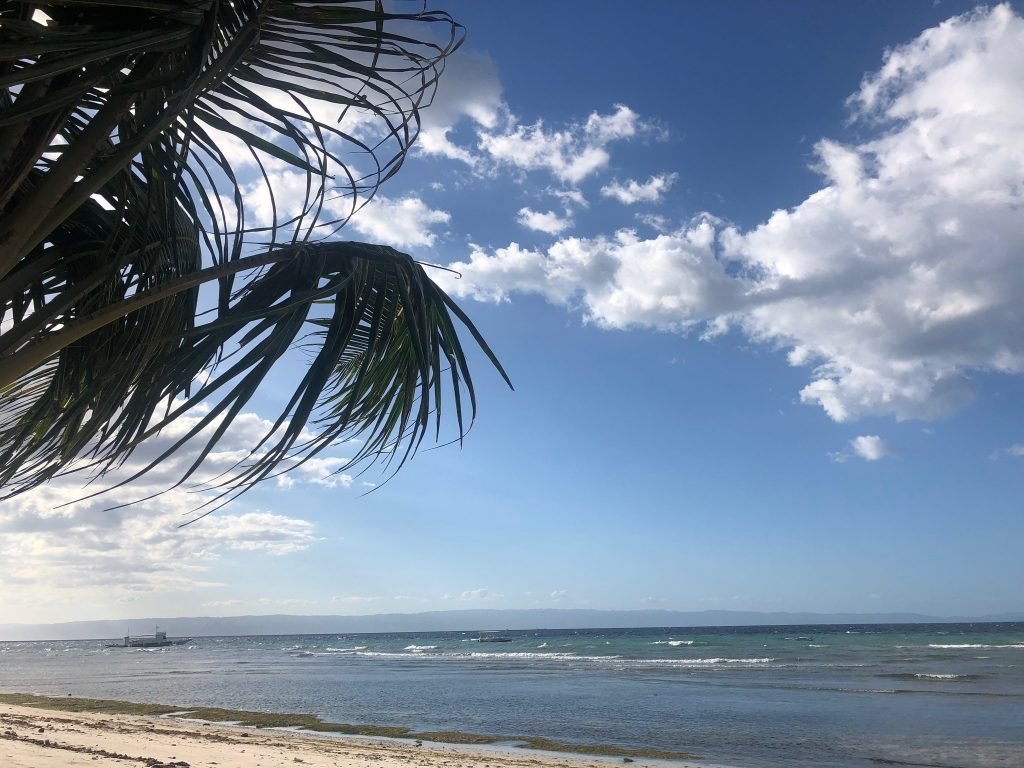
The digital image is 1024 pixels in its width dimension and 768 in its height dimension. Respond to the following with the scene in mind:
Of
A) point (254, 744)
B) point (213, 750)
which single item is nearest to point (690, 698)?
point (254, 744)

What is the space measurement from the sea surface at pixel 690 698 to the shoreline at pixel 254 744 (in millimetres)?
1102

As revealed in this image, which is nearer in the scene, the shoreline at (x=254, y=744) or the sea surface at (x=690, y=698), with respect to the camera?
the shoreline at (x=254, y=744)

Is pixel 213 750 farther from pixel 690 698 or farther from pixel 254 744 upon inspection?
pixel 690 698

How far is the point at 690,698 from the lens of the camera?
22.2 m

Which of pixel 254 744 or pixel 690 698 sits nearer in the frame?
pixel 254 744

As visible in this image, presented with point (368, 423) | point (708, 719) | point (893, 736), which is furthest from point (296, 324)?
point (708, 719)

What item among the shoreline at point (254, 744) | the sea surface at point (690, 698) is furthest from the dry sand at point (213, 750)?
the sea surface at point (690, 698)

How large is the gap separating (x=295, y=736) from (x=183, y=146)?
15804 mm

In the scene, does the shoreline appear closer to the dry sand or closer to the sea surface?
the dry sand

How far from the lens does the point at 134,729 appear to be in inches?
609

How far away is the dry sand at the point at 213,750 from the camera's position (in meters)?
10.7

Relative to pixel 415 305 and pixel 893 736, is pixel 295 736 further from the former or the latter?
pixel 415 305

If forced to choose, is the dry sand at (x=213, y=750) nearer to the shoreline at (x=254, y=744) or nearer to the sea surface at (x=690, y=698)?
the shoreline at (x=254, y=744)

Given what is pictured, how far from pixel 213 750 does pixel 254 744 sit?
135 centimetres
